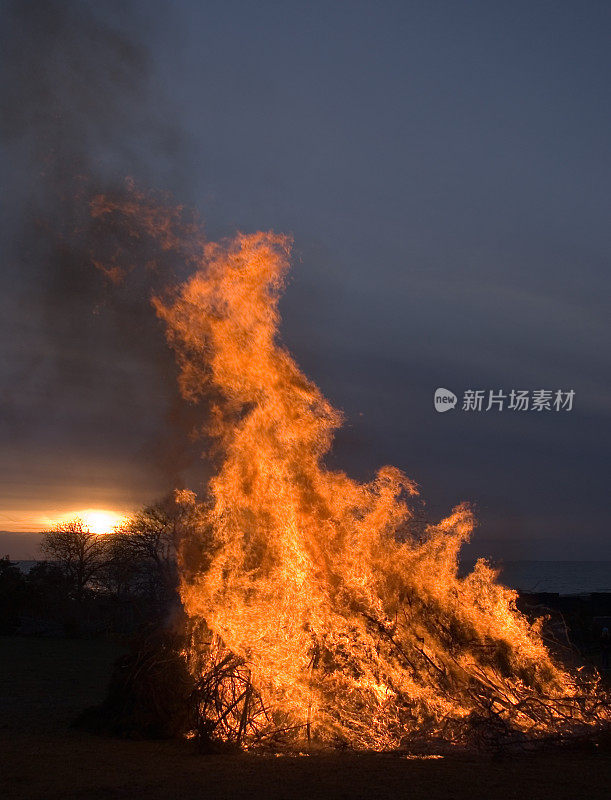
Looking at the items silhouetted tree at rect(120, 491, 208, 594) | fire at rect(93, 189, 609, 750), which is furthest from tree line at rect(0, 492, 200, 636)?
fire at rect(93, 189, 609, 750)

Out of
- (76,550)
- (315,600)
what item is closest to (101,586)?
(76,550)

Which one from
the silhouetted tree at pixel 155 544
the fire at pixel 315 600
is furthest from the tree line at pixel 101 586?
the fire at pixel 315 600

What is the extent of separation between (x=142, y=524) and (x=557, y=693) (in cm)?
2127

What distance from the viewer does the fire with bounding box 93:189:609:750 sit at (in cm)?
938

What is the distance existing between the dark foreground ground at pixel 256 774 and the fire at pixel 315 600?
65cm

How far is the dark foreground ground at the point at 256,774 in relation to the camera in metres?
7.22

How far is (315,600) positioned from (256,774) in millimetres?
2517

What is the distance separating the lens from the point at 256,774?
26.0 feet

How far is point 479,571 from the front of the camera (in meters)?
11.3

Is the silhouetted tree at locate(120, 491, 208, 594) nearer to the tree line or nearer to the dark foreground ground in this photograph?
the tree line

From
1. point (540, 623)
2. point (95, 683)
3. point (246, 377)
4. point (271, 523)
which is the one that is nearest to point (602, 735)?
point (540, 623)

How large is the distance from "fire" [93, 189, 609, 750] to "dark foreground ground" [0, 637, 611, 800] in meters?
0.65

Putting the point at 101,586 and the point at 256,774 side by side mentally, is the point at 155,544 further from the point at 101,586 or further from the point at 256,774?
the point at 256,774

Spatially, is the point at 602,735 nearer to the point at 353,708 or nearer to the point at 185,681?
the point at 353,708
